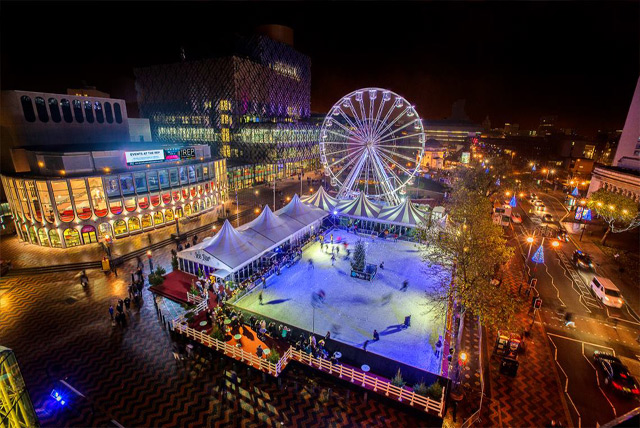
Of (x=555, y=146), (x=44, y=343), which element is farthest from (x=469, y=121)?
(x=44, y=343)

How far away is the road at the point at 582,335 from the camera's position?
13.0 meters

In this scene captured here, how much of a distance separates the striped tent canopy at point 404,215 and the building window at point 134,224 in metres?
26.6

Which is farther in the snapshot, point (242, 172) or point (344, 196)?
point (242, 172)

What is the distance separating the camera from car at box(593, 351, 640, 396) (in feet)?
43.2

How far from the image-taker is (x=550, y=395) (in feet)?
43.7

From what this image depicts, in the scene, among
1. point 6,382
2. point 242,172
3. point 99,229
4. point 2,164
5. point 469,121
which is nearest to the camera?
point 6,382

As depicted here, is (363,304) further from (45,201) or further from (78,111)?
(78,111)

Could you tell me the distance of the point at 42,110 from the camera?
34031 mm

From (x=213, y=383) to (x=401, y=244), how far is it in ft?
70.8

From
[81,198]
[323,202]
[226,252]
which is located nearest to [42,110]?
[81,198]

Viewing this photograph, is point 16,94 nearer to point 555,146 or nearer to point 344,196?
point 344,196

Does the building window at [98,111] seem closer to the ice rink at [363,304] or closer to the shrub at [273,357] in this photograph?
the ice rink at [363,304]

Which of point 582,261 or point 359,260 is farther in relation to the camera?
point 582,261

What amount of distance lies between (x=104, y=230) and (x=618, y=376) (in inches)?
1571
